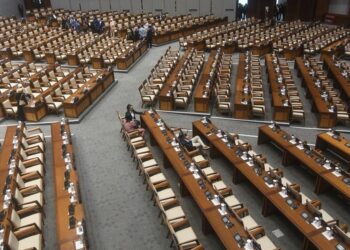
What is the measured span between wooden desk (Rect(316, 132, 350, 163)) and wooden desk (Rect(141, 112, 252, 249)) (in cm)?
421

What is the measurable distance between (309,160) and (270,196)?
78.5 inches

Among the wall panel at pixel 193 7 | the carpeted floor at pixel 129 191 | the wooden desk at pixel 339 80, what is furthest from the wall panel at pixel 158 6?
the carpeted floor at pixel 129 191

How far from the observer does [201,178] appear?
8.24m

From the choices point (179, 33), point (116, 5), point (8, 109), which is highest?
point (116, 5)

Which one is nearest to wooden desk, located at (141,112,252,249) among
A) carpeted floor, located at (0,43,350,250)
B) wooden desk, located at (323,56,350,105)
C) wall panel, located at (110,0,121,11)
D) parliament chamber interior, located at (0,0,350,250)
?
parliament chamber interior, located at (0,0,350,250)

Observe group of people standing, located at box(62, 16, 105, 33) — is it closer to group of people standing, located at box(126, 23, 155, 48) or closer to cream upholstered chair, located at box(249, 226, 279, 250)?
group of people standing, located at box(126, 23, 155, 48)

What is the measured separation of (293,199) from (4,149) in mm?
7780

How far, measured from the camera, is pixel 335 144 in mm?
9867

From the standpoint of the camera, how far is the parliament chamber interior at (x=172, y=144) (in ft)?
24.0

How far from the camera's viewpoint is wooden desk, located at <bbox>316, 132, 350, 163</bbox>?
9.66 meters

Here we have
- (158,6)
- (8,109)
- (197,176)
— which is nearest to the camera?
(197,176)

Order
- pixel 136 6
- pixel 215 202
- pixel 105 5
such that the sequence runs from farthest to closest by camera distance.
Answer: pixel 105 5, pixel 136 6, pixel 215 202

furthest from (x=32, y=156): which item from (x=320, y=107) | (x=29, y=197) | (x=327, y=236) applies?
(x=320, y=107)

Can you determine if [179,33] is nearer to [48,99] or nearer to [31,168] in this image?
[48,99]
